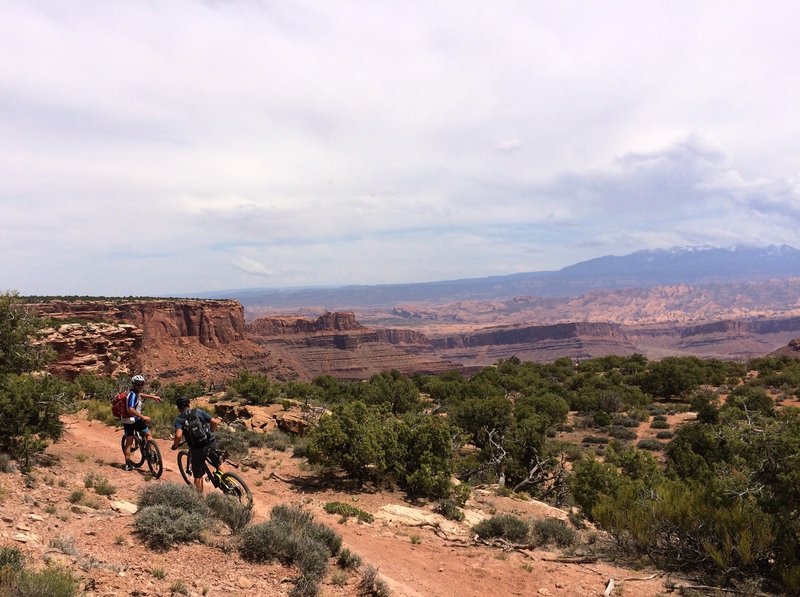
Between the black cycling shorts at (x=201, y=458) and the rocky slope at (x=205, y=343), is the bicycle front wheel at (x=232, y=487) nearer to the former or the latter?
the black cycling shorts at (x=201, y=458)

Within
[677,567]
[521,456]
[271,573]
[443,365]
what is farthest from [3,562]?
[443,365]

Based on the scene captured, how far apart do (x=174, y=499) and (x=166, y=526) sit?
2.92 feet

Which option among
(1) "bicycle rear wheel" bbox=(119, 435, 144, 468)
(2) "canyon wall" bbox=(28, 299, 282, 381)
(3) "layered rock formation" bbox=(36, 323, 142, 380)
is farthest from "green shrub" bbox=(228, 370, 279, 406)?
(1) "bicycle rear wheel" bbox=(119, 435, 144, 468)

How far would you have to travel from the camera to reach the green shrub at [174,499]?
744 cm

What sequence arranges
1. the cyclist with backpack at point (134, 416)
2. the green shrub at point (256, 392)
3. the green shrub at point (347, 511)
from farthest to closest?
1. the green shrub at point (256, 392)
2. the green shrub at point (347, 511)
3. the cyclist with backpack at point (134, 416)

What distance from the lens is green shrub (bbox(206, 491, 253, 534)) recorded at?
736 centimetres

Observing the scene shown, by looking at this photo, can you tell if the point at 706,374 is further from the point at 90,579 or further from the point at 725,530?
the point at 90,579

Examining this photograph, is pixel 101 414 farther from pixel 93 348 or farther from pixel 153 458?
pixel 93 348

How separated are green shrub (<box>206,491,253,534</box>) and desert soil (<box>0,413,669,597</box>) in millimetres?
206

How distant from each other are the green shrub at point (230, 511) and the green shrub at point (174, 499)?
8.1 inches

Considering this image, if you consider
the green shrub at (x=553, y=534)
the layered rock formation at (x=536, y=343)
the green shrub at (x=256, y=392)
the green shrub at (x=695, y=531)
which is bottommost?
the layered rock formation at (x=536, y=343)

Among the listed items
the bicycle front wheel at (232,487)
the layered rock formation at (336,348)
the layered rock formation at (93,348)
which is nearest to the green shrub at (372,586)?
the bicycle front wheel at (232,487)

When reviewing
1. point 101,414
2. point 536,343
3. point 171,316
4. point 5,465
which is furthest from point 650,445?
point 536,343

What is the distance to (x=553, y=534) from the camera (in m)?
10.3
